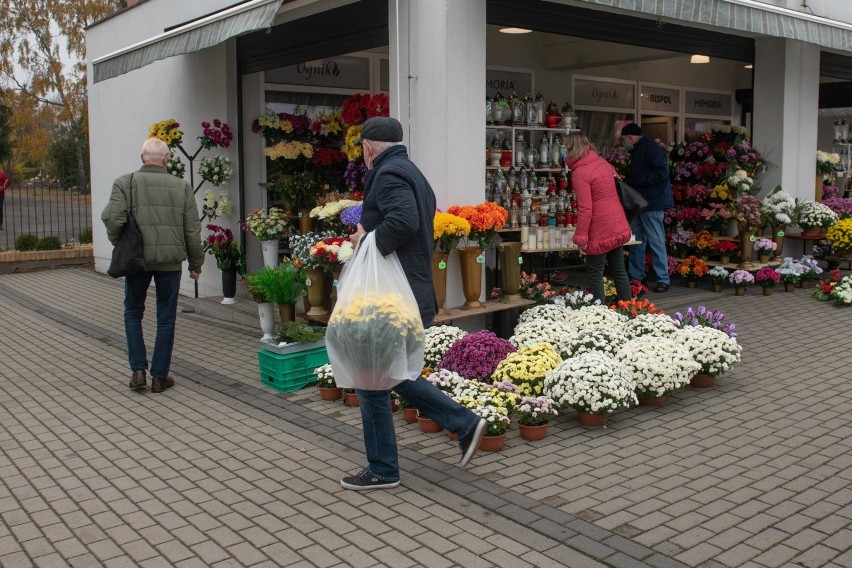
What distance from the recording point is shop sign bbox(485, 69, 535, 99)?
12164mm

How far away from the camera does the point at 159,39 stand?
9.36m

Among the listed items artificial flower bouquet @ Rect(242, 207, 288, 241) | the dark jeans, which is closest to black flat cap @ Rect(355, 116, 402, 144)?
the dark jeans

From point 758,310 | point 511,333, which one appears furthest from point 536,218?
point 758,310

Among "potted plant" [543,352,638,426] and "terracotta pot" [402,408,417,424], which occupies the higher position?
"potted plant" [543,352,638,426]

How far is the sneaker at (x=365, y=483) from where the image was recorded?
4.60 m

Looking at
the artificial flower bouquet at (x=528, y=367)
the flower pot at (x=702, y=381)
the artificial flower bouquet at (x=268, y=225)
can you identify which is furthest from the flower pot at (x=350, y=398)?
the artificial flower bouquet at (x=268, y=225)

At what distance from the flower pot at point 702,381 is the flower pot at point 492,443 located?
1.97 m

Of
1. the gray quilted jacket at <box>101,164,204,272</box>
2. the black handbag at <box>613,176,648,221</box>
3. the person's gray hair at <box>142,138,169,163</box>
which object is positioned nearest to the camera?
the gray quilted jacket at <box>101,164,204,272</box>

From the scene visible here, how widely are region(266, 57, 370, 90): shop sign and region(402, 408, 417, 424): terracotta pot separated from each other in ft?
20.0

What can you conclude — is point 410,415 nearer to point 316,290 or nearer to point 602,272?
point 316,290

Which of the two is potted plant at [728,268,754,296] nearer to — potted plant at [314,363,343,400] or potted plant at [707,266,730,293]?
potted plant at [707,266,730,293]

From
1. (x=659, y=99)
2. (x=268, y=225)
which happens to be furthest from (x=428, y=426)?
(x=659, y=99)

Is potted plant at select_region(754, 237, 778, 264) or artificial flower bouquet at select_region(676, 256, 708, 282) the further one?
artificial flower bouquet at select_region(676, 256, 708, 282)

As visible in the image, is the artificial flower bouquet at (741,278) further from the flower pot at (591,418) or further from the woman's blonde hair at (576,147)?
the flower pot at (591,418)
